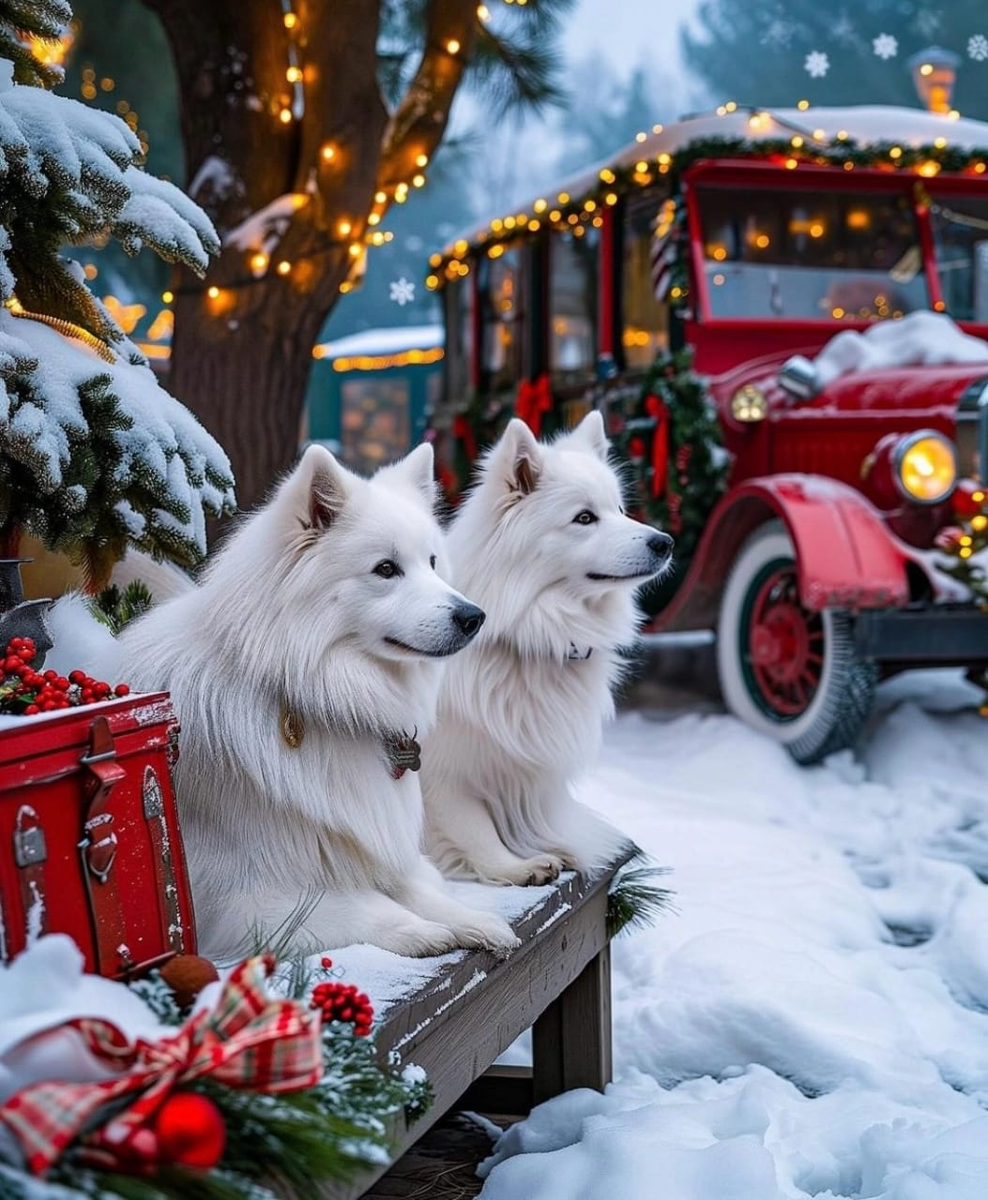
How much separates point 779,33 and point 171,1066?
20.0 metres

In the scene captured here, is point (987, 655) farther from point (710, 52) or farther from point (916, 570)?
point (710, 52)

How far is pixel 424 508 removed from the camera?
2277mm

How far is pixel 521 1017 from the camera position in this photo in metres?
2.19

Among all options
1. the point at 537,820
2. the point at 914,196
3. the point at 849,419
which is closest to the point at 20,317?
the point at 537,820

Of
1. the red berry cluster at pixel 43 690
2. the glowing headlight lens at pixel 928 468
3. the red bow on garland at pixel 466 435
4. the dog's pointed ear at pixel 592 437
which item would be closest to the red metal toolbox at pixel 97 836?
the red berry cluster at pixel 43 690

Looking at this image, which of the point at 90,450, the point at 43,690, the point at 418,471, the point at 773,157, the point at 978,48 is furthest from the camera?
the point at 978,48

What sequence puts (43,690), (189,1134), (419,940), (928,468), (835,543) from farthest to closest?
(928,468)
(835,543)
(419,940)
(43,690)
(189,1134)

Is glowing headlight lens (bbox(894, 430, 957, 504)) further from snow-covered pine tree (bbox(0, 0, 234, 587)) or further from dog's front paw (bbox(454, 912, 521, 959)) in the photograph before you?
dog's front paw (bbox(454, 912, 521, 959))

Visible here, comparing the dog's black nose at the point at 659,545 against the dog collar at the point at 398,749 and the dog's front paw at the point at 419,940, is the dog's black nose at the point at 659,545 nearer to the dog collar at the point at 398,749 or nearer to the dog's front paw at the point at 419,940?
the dog collar at the point at 398,749

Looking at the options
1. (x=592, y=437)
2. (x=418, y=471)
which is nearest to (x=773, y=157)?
(x=592, y=437)

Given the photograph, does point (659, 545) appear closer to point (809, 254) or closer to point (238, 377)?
point (238, 377)

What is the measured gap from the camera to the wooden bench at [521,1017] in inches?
67.5

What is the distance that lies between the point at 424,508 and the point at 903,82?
18026 mm

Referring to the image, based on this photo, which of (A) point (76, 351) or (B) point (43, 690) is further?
(A) point (76, 351)
